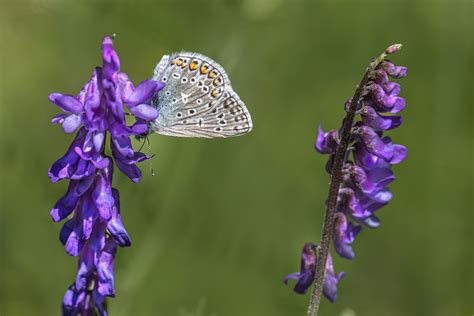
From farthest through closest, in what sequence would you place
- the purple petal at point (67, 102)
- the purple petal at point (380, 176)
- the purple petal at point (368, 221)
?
1. the purple petal at point (368, 221)
2. the purple petal at point (380, 176)
3. the purple petal at point (67, 102)

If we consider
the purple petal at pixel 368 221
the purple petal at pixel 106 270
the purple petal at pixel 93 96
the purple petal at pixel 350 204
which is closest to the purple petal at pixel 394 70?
the purple petal at pixel 350 204

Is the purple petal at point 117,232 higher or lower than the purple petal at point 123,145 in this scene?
lower

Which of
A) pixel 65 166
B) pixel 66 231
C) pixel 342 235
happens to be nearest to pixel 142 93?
pixel 65 166

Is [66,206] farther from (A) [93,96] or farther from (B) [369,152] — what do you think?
(B) [369,152]

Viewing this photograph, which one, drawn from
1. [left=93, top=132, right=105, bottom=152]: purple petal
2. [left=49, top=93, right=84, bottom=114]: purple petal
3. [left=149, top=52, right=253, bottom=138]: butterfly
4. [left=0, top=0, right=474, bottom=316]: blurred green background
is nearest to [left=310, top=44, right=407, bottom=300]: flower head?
[left=149, top=52, right=253, bottom=138]: butterfly

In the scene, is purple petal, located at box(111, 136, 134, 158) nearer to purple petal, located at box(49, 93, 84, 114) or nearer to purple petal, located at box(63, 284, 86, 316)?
purple petal, located at box(49, 93, 84, 114)

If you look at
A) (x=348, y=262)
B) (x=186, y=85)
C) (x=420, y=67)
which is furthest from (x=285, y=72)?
(x=186, y=85)

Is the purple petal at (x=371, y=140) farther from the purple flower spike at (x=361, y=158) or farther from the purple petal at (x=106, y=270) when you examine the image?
the purple petal at (x=106, y=270)

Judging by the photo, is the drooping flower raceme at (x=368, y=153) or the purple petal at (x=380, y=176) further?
the purple petal at (x=380, y=176)
